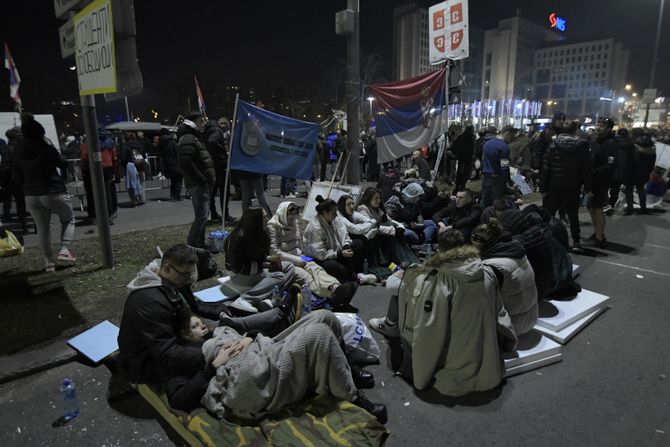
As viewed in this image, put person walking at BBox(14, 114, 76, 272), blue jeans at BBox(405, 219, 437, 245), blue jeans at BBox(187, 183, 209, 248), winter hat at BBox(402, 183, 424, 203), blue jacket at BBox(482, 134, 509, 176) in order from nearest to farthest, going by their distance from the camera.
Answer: person walking at BBox(14, 114, 76, 272) < blue jeans at BBox(187, 183, 209, 248) < blue jeans at BBox(405, 219, 437, 245) < winter hat at BBox(402, 183, 424, 203) < blue jacket at BBox(482, 134, 509, 176)

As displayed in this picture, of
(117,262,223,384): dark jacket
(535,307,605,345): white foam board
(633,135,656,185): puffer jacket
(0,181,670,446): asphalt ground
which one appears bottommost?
(0,181,670,446): asphalt ground

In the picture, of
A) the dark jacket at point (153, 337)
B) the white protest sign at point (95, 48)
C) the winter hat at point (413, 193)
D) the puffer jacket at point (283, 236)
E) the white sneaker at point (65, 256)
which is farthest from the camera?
the winter hat at point (413, 193)

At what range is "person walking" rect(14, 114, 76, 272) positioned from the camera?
536 cm

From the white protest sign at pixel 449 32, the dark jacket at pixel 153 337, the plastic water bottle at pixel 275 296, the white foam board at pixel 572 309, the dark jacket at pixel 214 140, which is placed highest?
the white protest sign at pixel 449 32

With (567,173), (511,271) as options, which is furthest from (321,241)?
(567,173)

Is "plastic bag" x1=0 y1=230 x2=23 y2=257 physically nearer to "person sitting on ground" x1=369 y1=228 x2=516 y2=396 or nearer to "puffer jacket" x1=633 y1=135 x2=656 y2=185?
"person sitting on ground" x1=369 y1=228 x2=516 y2=396

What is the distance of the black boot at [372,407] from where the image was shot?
2922mm

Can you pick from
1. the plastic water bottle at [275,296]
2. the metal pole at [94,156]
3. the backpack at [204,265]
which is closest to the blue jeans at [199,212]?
the backpack at [204,265]

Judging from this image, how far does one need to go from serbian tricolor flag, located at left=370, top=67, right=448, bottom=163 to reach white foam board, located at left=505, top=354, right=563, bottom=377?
5672mm

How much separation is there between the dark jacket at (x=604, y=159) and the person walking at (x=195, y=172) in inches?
267

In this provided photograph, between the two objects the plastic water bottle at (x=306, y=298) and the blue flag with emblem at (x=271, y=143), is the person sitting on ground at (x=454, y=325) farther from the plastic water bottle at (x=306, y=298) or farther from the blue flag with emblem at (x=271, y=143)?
the blue flag with emblem at (x=271, y=143)

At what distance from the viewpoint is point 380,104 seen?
8852mm

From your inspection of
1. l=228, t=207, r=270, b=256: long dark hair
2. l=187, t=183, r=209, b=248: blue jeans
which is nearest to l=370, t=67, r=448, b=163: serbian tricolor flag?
l=187, t=183, r=209, b=248: blue jeans

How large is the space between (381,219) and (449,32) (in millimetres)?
6103
